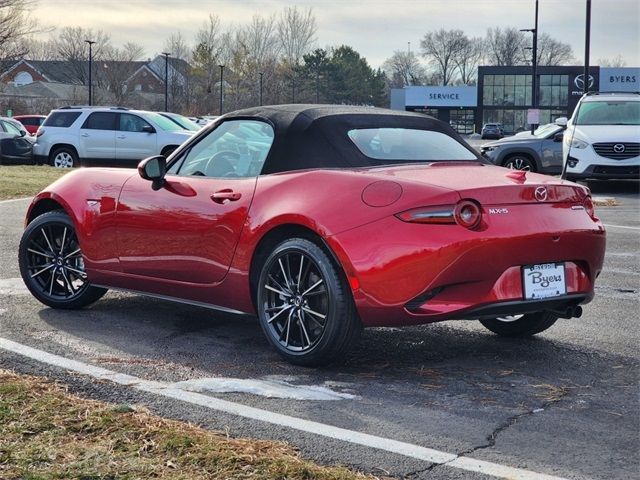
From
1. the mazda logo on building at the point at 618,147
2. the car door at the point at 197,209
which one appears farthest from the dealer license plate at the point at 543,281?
the mazda logo on building at the point at 618,147

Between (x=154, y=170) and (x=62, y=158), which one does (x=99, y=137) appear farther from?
(x=154, y=170)

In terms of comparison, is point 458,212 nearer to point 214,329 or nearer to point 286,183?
point 286,183

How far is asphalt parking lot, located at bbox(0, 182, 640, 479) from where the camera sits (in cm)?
402

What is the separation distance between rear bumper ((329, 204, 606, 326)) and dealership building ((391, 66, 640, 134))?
3513 inches

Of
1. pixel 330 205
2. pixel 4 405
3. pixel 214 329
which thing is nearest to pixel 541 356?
pixel 330 205

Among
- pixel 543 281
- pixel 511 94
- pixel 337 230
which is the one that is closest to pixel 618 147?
pixel 543 281

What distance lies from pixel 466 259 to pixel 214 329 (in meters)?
2.12

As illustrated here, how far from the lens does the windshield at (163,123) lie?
2519cm

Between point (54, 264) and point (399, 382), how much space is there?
3048mm

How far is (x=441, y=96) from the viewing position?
351ft

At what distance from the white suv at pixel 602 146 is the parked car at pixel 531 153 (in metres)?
1.83

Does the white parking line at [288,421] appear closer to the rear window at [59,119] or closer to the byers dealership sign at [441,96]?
the rear window at [59,119]

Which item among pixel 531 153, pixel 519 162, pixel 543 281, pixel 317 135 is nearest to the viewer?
pixel 543 281

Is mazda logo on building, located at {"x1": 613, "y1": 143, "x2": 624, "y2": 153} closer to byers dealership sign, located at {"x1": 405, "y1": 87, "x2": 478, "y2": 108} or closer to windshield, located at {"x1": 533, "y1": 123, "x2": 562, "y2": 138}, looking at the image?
windshield, located at {"x1": 533, "y1": 123, "x2": 562, "y2": 138}
